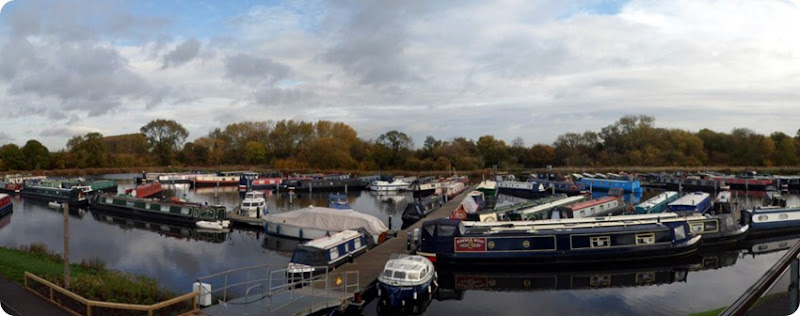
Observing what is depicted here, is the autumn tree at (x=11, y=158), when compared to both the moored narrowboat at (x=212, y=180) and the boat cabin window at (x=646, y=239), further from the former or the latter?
the boat cabin window at (x=646, y=239)

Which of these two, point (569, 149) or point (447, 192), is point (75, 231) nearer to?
point (447, 192)

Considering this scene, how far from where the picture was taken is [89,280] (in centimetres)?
1998

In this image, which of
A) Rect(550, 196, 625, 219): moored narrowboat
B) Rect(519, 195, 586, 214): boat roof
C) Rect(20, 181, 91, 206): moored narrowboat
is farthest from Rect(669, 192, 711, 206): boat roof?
Rect(20, 181, 91, 206): moored narrowboat

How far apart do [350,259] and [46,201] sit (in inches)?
2122

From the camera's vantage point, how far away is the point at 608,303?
917 inches

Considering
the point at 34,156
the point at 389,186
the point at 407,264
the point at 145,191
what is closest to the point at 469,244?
the point at 407,264

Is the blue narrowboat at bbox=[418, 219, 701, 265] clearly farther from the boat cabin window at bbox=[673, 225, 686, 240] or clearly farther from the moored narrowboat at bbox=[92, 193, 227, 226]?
the moored narrowboat at bbox=[92, 193, 227, 226]

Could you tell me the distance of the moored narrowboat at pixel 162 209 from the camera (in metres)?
42.7

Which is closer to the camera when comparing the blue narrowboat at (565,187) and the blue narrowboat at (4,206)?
the blue narrowboat at (4,206)

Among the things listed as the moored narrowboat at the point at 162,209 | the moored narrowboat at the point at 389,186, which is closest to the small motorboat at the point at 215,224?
the moored narrowboat at the point at 162,209

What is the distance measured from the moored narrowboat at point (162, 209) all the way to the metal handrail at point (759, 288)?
4079 cm

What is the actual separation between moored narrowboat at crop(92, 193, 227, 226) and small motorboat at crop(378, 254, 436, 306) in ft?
80.9

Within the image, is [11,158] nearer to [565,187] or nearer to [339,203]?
[339,203]

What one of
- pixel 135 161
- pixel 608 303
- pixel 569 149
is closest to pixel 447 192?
pixel 608 303
